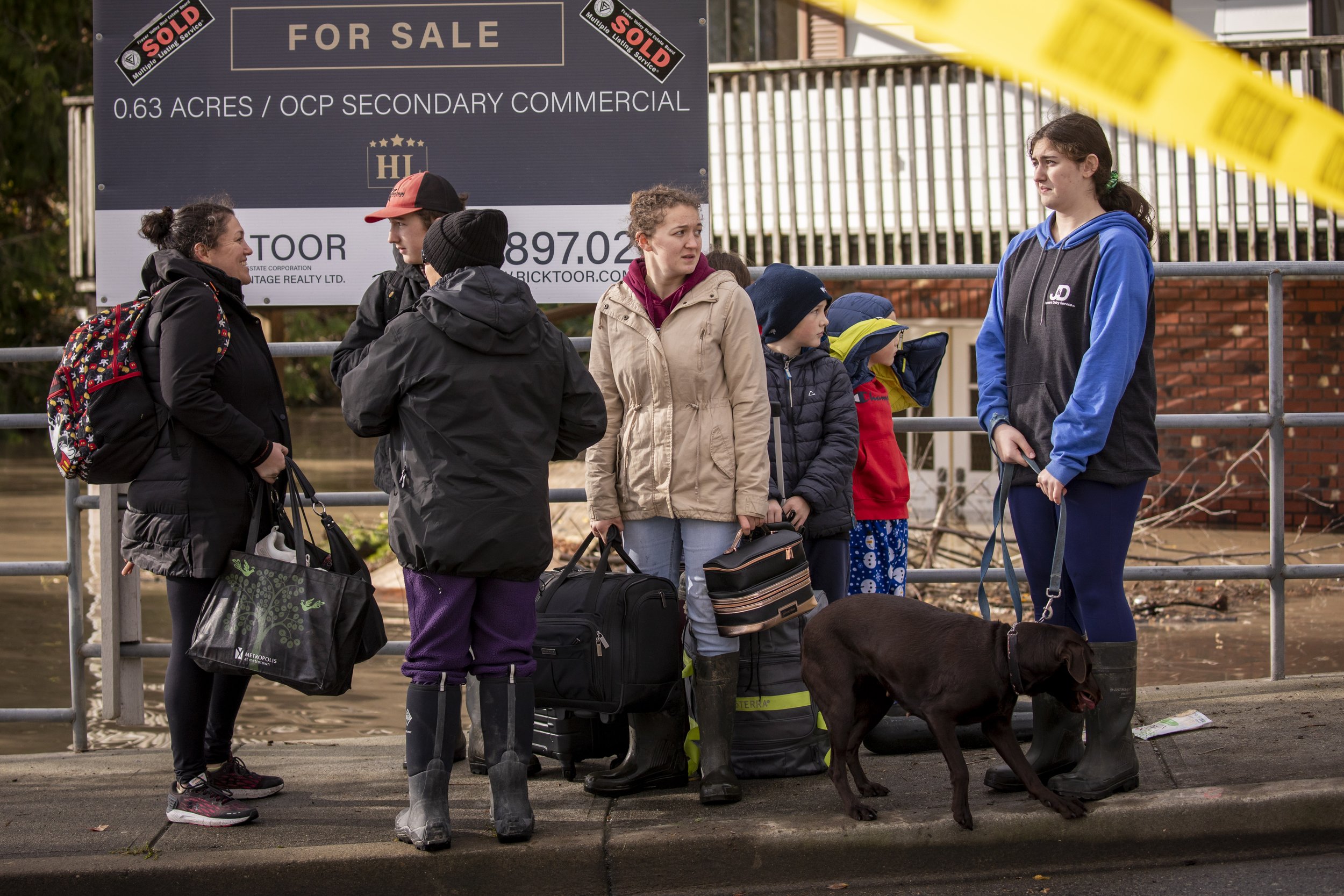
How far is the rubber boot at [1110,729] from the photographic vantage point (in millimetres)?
3803

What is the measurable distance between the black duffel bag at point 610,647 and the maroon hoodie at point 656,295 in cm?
76

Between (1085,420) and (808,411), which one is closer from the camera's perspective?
(1085,420)

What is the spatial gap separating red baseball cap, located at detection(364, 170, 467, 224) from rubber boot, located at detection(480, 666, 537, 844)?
4.73 feet

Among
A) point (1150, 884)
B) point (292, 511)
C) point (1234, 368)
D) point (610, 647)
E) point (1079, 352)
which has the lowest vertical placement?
point (1150, 884)

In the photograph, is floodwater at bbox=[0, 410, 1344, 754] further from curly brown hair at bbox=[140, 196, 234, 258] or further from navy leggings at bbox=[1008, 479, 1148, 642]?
navy leggings at bbox=[1008, 479, 1148, 642]

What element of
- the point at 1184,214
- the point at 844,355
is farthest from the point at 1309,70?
the point at 844,355

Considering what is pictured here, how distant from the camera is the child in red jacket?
15.0ft

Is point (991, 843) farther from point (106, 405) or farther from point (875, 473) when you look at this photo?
point (106, 405)

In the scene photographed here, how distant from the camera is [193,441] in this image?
12.9 ft

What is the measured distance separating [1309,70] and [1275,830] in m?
7.91

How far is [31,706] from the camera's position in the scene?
6.51 meters

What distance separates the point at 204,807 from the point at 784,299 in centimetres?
233

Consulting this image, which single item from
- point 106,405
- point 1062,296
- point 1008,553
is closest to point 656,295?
point 1062,296

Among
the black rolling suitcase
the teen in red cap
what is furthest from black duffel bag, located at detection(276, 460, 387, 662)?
the black rolling suitcase
